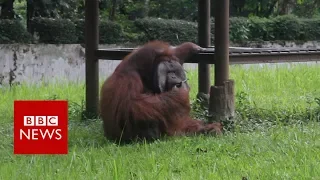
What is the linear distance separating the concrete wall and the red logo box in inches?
233

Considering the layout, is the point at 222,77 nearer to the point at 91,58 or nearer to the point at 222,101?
the point at 222,101

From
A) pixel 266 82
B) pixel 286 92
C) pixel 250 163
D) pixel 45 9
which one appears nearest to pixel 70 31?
pixel 45 9

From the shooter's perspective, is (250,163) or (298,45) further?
(298,45)

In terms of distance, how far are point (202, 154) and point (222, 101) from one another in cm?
116

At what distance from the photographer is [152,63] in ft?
16.5

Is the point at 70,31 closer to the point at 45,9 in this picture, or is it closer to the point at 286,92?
the point at 45,9

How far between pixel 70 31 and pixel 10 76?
173cm

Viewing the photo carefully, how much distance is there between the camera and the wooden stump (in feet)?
17.4

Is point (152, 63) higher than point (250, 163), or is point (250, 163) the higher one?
point (152, 63)

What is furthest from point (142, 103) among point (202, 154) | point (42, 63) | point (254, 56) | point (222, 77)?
point (42, 63)

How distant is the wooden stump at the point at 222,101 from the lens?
17.4 feet

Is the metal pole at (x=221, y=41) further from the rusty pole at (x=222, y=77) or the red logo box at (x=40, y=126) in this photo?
the red logo box at (x=40, y=126)

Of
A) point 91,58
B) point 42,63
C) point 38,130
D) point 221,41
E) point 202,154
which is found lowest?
point 202,154

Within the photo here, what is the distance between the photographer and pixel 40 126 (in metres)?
4.11
